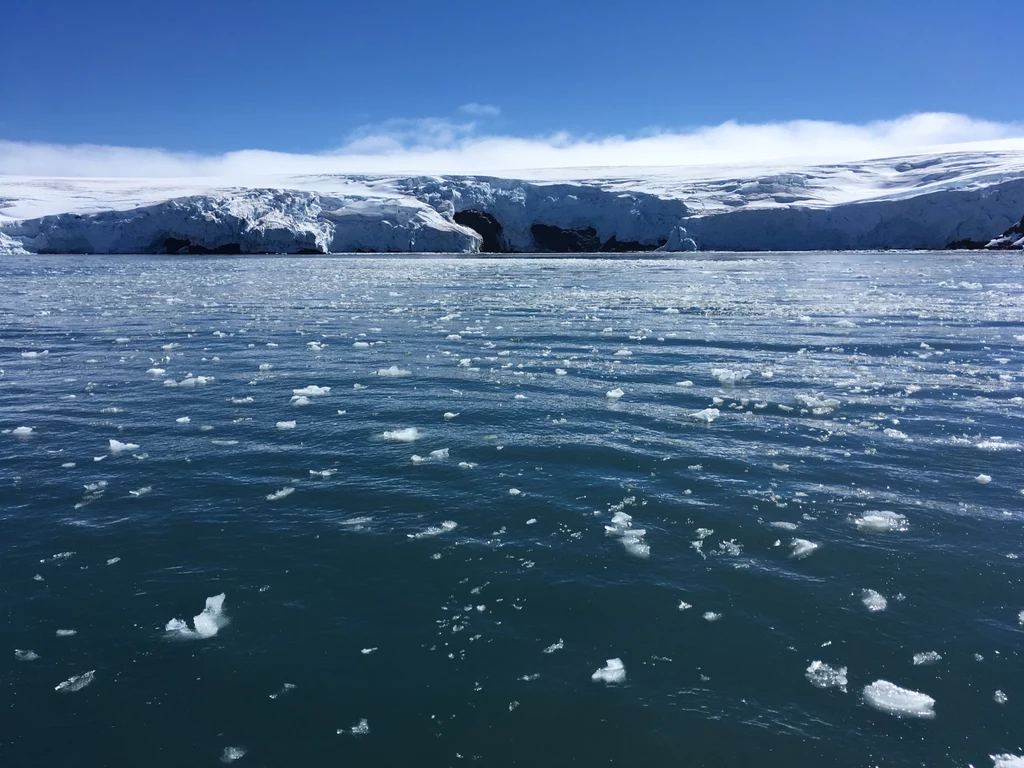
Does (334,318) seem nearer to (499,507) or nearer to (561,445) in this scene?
(561,445)

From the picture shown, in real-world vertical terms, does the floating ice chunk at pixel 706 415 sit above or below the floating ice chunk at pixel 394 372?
below

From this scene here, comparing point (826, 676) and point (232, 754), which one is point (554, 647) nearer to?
point (826, 676)

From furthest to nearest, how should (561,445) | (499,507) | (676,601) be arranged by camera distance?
(561,445), (499,507), (676,601)

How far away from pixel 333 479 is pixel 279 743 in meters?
3.55

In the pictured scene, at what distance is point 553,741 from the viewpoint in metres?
3.66

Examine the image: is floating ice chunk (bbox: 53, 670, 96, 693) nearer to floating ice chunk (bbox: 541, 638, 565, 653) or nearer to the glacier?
floating ice chunk (bbox: 541, 638, 565, 653)

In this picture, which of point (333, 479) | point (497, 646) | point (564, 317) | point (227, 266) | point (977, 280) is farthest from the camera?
point (227, 266)

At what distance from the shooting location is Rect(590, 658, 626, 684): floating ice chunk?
4.09 metres

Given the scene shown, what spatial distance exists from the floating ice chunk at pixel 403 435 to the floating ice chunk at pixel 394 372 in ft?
10.7

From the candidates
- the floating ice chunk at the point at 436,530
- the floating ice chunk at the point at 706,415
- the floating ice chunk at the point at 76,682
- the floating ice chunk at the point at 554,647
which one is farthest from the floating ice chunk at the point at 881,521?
the floating ice chunk at the point at 76,682

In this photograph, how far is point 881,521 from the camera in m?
5.97

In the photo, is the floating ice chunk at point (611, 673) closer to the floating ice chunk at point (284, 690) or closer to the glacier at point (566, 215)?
the floating ice chunk at point (284, 690)

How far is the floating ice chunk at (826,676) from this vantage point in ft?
13.3

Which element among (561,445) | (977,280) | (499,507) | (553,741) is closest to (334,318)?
(561,445)
